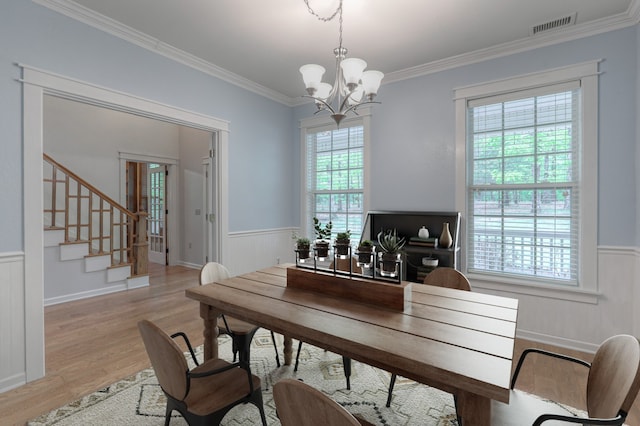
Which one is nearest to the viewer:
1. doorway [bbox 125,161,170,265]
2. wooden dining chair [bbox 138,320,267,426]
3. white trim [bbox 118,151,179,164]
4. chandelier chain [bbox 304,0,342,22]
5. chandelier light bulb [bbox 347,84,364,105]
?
wooden dining chair [bbox 138,320,267,426]

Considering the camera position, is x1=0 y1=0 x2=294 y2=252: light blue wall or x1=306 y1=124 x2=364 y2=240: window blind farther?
x1=306 y1=124 x2=364 y2=240: window blind

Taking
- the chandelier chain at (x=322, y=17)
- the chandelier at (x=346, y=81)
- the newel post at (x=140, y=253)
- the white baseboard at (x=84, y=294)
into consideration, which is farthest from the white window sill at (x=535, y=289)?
the white baseboard at (x=84, y=294)

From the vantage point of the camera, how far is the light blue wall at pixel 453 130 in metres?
2.78

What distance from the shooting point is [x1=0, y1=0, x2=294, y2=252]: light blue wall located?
2.29 m

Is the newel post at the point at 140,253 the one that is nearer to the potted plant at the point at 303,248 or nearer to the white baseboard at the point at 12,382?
the white baseboard at the point at 12,382

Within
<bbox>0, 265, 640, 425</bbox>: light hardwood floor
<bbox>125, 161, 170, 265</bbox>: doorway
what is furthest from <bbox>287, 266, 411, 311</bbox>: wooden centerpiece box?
<bbox>125, 161, 170, 265</bbox>: doorway

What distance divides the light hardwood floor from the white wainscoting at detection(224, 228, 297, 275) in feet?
2.55

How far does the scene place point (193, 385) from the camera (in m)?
1.61

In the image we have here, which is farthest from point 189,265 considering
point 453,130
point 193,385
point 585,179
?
point 585,179

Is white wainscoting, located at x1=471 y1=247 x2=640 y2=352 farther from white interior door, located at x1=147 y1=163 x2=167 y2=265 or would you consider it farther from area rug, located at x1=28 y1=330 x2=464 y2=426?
white interior door, located at x1=147 y1=163 x2=167 y2=265

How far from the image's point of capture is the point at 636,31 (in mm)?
2725

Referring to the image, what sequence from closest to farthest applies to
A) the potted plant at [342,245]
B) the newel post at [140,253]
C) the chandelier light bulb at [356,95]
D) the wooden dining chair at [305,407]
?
the wooden dining chair at [305,407]
the potted plant at [342,245]
the chandelier light bulb at [356,95]
the newel post at [140,253]

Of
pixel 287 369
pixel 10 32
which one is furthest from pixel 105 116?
pixel 287 369

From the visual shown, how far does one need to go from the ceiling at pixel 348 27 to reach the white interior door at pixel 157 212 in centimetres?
388
